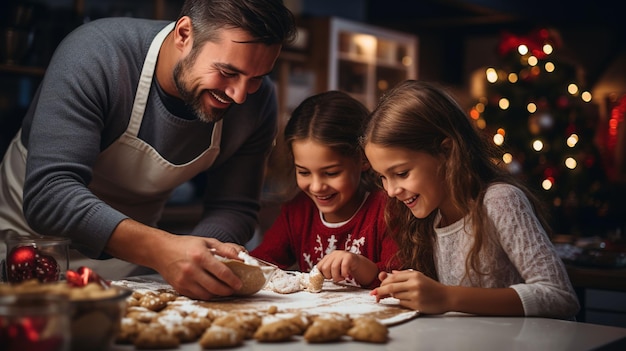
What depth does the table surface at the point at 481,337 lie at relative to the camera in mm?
1096

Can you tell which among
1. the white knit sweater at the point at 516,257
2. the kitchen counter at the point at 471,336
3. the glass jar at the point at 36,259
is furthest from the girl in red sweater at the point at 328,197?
the glass jar at the point at 36,259

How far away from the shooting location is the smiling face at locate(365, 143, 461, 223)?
1.58 metres

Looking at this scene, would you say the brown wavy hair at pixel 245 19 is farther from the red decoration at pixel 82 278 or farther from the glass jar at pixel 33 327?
the glass jar at pixel 33 327

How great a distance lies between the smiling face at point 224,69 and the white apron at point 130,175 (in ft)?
0.44

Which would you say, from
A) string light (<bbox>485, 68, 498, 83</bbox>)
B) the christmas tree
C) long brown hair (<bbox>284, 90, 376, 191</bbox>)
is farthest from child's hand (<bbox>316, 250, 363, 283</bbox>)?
string light (<bbox>485, 68, 498, 83</bbox>)

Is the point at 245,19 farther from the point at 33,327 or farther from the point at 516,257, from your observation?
the point at 33,327

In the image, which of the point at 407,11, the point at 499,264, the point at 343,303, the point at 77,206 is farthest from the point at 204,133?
the point at 407,11

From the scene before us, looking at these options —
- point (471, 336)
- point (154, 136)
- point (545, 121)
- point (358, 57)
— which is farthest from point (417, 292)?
point (358, 57)

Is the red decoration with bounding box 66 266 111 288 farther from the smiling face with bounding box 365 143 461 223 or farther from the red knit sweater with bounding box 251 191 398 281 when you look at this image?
the red knit sweater with bounding box 251 191 398 281

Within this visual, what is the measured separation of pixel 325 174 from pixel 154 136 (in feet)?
1.42

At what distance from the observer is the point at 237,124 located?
1943 mm

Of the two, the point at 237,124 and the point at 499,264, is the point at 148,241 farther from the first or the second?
the point at 499,264

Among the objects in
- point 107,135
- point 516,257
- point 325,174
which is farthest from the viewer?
point 325,174

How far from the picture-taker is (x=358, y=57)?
6320mm
